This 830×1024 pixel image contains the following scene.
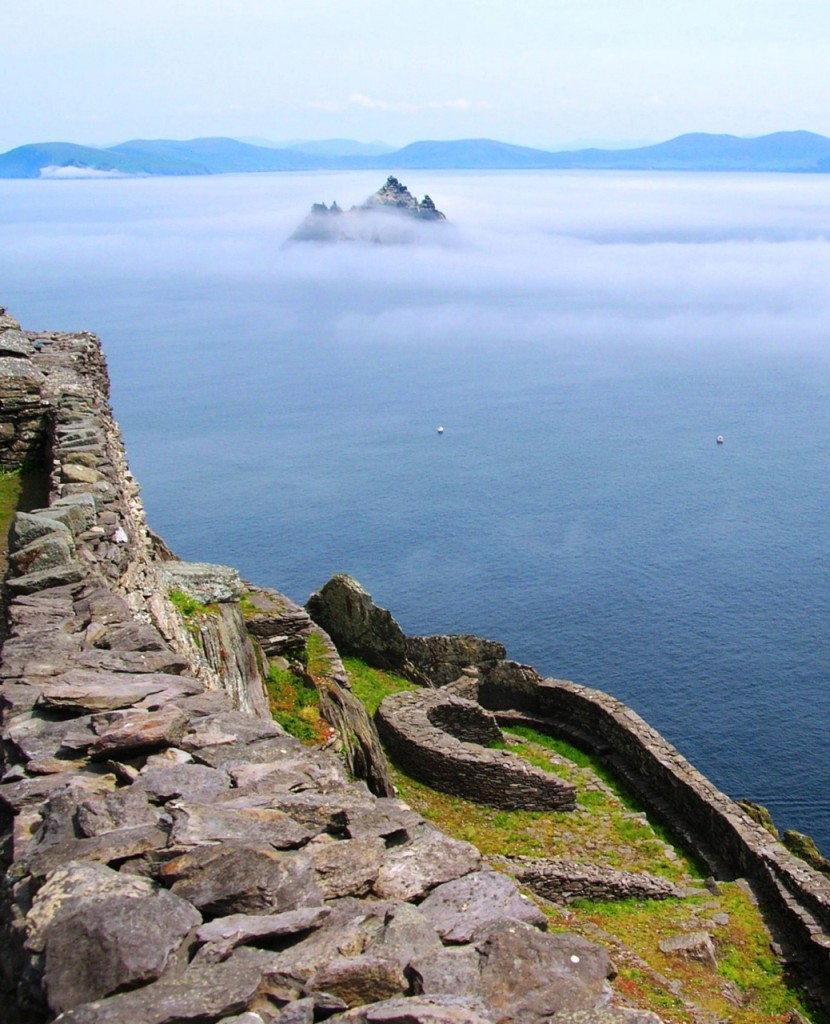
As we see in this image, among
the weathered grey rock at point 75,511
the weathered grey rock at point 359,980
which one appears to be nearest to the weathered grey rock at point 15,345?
the weathered grey rock at point 75,511

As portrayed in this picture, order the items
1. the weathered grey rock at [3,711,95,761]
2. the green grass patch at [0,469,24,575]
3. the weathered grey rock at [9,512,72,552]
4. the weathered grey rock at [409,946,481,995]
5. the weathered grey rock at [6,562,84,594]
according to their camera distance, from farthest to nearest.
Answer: the green grass patch at [0,469,24,575] < the weathered grey rock at [9,512,72,552] < the weathered grey rock at [6,562,84,594] < the weathered grey rock at [3,711,95,761] < the weathered grey rock at [409,946,481,995]

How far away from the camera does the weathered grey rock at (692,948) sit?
2369 cm

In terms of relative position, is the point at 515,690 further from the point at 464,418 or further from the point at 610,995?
the point at 464,418

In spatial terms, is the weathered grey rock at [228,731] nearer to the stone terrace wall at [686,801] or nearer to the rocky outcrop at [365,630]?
the stone terrace wall at [686,801]

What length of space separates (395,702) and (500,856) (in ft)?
30.4

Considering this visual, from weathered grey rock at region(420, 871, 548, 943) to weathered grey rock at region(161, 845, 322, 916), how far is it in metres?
0.91

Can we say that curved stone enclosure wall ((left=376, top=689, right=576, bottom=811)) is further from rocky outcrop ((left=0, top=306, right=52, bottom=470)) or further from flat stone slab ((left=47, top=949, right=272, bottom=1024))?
flat stone slab ((left=47, top=949, right=272, bottom=1024))

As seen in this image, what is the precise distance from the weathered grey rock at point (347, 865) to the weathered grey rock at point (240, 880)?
0.85ft

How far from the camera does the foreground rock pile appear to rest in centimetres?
668

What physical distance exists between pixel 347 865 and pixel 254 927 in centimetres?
133

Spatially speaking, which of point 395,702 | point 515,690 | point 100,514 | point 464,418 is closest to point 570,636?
point 515,690

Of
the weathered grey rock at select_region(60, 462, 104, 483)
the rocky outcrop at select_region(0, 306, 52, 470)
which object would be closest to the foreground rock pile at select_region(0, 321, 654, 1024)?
→ the weathered grey rock at select_region(60, 462, 104, 483)

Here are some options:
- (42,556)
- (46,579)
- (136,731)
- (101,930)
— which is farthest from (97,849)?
(42,556)

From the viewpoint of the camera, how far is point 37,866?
7.74m
